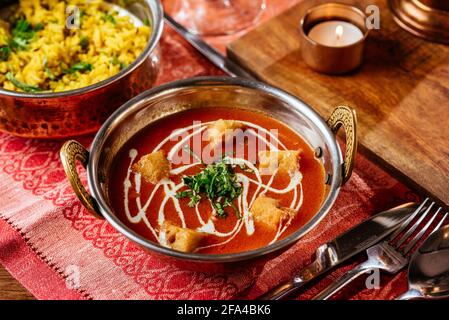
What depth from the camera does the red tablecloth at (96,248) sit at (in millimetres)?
2107

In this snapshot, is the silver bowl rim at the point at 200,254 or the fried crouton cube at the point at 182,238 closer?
the silver bowl rim at the point at 200,254

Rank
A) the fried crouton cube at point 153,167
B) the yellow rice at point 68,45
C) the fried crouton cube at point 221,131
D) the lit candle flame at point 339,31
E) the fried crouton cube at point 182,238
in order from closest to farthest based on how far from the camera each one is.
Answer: the fried crouton cube at point 182,238 → the fried crouton cube at point 153,167 → the fried crouton cube at point 221,131 → the yellow rice at point 68,45 → the lit candle flame at point 339,31

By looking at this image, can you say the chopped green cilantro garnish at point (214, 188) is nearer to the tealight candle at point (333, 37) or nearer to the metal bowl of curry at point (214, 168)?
the metal bowl of curry at point (214, 168)

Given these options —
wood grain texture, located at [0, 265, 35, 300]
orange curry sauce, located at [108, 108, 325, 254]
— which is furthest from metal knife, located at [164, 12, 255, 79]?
wood grain texture, located at [0, 265, 35, 300]

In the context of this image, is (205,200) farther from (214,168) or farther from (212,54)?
(212,54)

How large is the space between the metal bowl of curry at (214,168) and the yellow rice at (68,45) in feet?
1.28

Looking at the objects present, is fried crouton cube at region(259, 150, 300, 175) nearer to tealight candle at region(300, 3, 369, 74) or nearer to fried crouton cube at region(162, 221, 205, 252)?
fried crouton cube at region(162, 221, 205, 252)

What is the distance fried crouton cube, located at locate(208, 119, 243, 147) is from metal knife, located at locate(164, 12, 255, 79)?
532mm

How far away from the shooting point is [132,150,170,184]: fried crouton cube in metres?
2.21

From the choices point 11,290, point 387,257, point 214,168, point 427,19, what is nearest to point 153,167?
point 214,168

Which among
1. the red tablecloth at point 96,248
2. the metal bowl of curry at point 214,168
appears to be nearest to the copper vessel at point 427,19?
the red tablecloth at point 96,248

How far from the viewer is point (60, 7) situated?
9.46 ft
